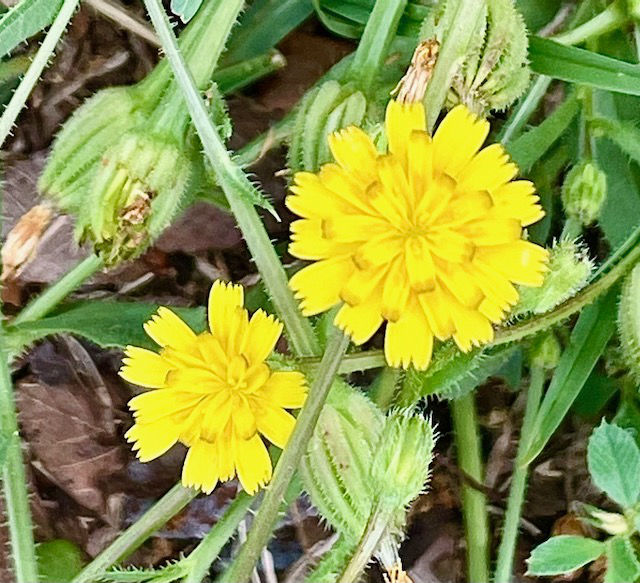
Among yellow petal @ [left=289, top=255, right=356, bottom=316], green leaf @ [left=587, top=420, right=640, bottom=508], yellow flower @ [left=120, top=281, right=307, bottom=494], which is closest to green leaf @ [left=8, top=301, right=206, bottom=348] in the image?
yellow flower @ [left=120, top=281, right=307, bottom=494]

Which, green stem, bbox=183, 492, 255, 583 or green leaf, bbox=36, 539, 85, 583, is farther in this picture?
green leaf, bbox=36, 539, 85, 583

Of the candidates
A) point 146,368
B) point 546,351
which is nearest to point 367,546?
point 146,368

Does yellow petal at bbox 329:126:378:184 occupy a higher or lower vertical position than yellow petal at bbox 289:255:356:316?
higher

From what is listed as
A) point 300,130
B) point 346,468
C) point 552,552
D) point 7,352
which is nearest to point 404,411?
point 346,468

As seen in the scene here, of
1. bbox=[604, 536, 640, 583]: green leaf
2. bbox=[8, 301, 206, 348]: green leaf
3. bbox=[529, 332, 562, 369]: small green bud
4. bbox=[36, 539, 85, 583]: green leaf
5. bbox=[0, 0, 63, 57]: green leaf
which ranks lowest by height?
bbox=[36, 539, 85, 583]: green leaf

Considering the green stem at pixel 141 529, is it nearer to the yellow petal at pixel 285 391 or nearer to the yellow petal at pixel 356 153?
the yellow petal at pixel 285 391

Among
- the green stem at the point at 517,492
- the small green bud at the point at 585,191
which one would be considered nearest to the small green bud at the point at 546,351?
the green stem at the point at 517,492

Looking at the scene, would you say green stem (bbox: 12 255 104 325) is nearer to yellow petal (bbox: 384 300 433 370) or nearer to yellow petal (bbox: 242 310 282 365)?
yellow petal (bbox: 242 310 282 365)
